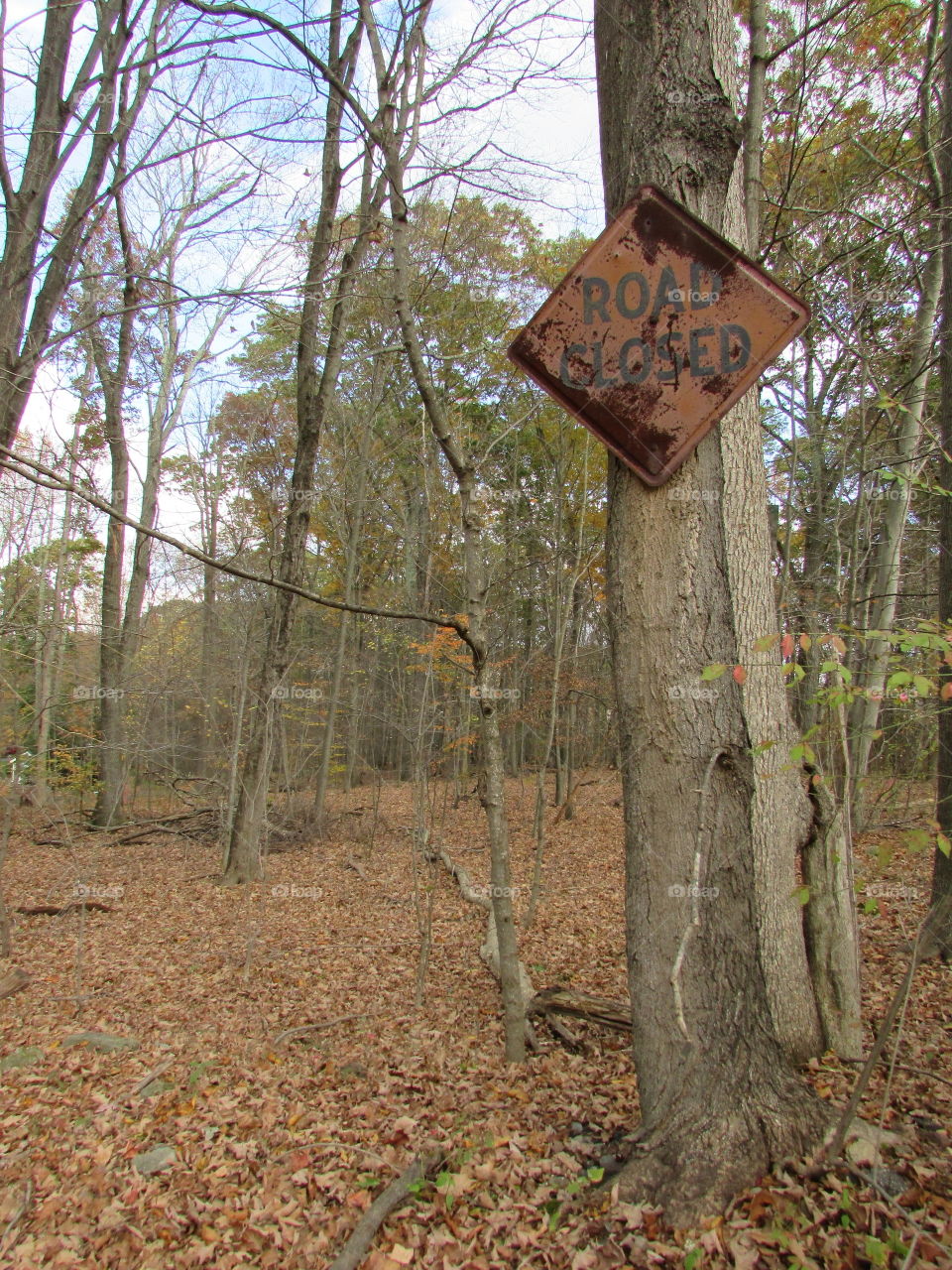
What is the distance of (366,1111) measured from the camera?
3104mm

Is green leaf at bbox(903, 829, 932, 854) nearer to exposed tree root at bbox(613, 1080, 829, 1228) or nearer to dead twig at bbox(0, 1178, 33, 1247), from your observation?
exposed tree root at bbox(613, 1080, 829, 1228)

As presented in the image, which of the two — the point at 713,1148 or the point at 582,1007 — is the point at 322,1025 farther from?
the point at 713,1148

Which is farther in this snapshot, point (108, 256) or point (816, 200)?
point (108, 256)

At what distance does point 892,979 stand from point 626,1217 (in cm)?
265

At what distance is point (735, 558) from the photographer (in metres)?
2.15

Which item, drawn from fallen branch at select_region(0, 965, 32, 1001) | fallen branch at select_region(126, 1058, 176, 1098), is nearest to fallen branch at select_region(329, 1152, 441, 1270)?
fallen branch at select_region(126, 1058, 176, 1098)

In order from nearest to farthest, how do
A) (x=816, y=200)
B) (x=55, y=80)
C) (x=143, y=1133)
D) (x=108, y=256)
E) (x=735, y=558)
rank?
(x=735, y=558) → (x=143, y=1133) → (x=816, y=200) → (x=55, y=80) → (x=108, y=256)

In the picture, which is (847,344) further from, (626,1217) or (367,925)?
(367,925)

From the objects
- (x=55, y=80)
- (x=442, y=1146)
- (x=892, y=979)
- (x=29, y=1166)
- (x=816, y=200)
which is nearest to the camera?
(x=442, y=1146)

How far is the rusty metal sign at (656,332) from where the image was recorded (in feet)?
6.48

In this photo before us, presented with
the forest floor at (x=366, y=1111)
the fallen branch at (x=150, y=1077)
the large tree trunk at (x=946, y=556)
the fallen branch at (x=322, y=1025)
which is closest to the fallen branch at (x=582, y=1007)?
the forest floor at (x=366, y=1111)

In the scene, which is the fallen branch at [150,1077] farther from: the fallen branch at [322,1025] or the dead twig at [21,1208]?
the dead twig at [21,1208]

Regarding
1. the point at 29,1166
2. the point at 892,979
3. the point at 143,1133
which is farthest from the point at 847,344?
the point at 29,1166

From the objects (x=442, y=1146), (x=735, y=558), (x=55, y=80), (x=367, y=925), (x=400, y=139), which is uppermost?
(x=55, y=80)
